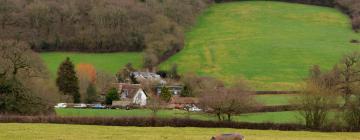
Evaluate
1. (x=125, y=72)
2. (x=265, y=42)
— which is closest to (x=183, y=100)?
(x=125, y=72)

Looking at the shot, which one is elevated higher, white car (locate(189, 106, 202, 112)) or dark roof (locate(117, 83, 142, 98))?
dark roof (locate(117, 83, 142, 98))

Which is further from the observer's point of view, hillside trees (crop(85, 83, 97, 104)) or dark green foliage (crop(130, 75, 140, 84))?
dark green foliage (crop(130, 75, 140, 84))

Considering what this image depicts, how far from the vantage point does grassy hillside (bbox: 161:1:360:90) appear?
318 feet

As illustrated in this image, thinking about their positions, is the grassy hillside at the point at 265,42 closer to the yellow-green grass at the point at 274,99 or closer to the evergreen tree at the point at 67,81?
the yellow-green grass at the point at 274,99

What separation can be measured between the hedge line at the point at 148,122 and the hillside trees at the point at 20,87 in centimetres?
528

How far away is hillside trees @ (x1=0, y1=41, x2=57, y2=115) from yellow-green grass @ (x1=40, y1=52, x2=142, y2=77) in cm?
3770

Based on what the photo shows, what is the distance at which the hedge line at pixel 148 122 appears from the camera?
5353 centimetres

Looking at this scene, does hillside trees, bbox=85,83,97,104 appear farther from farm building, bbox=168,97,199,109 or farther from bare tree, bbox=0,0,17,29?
bare tree, bbox=0,0,17,29

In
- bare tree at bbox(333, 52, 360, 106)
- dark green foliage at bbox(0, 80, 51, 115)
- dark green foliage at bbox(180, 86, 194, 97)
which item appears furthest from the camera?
dark green foliage at bbox(180, 86, 194, 97)

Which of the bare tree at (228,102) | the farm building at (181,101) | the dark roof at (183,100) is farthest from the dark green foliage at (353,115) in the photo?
the dark roof at (183,100)

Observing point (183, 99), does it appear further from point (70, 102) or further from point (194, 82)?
point (70, 102)

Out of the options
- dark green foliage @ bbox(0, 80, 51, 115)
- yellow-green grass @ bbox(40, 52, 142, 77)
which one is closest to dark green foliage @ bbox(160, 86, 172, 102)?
yellow-green grass @ bbox(40, 52, 142, 77)

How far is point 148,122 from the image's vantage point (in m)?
54.5

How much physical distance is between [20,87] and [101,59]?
47.6 m
